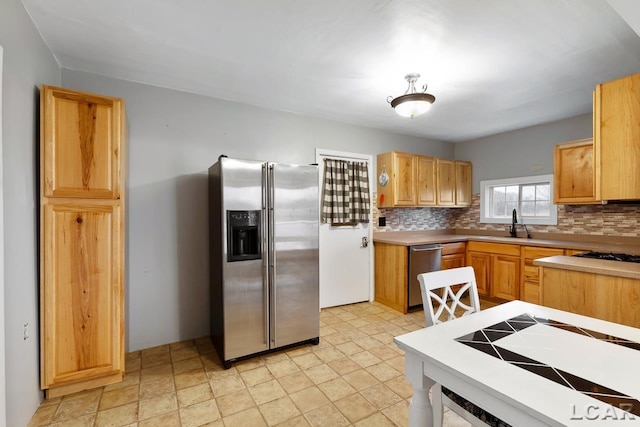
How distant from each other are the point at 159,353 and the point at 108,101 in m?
2.11

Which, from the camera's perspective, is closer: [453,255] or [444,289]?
[444,289]

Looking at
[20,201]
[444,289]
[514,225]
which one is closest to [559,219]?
[514,225]

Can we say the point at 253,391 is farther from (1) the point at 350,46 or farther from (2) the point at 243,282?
(1) the point at 350,46

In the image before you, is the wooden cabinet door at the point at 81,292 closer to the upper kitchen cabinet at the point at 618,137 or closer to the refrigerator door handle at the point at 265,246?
the refrigerator door handle at the point at 265,246

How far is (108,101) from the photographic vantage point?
2021mm

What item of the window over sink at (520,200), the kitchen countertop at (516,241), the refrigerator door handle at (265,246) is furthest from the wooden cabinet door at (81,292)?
the window over sink at (520,200)

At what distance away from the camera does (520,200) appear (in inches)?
166

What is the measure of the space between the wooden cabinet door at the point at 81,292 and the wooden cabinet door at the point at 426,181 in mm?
3559

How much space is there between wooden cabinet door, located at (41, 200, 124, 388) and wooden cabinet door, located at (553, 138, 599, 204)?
4472 mm

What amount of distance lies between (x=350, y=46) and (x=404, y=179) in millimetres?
2275

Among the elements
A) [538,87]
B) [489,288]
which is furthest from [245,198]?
[489,288]

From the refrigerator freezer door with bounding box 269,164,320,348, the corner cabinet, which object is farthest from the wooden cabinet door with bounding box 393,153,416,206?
the corner cabinet

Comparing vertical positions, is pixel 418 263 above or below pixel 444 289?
below

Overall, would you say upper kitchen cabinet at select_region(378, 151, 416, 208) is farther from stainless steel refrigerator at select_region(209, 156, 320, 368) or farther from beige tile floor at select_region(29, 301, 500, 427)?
beige tile floor at select_region(29, 301, 500, 427)
